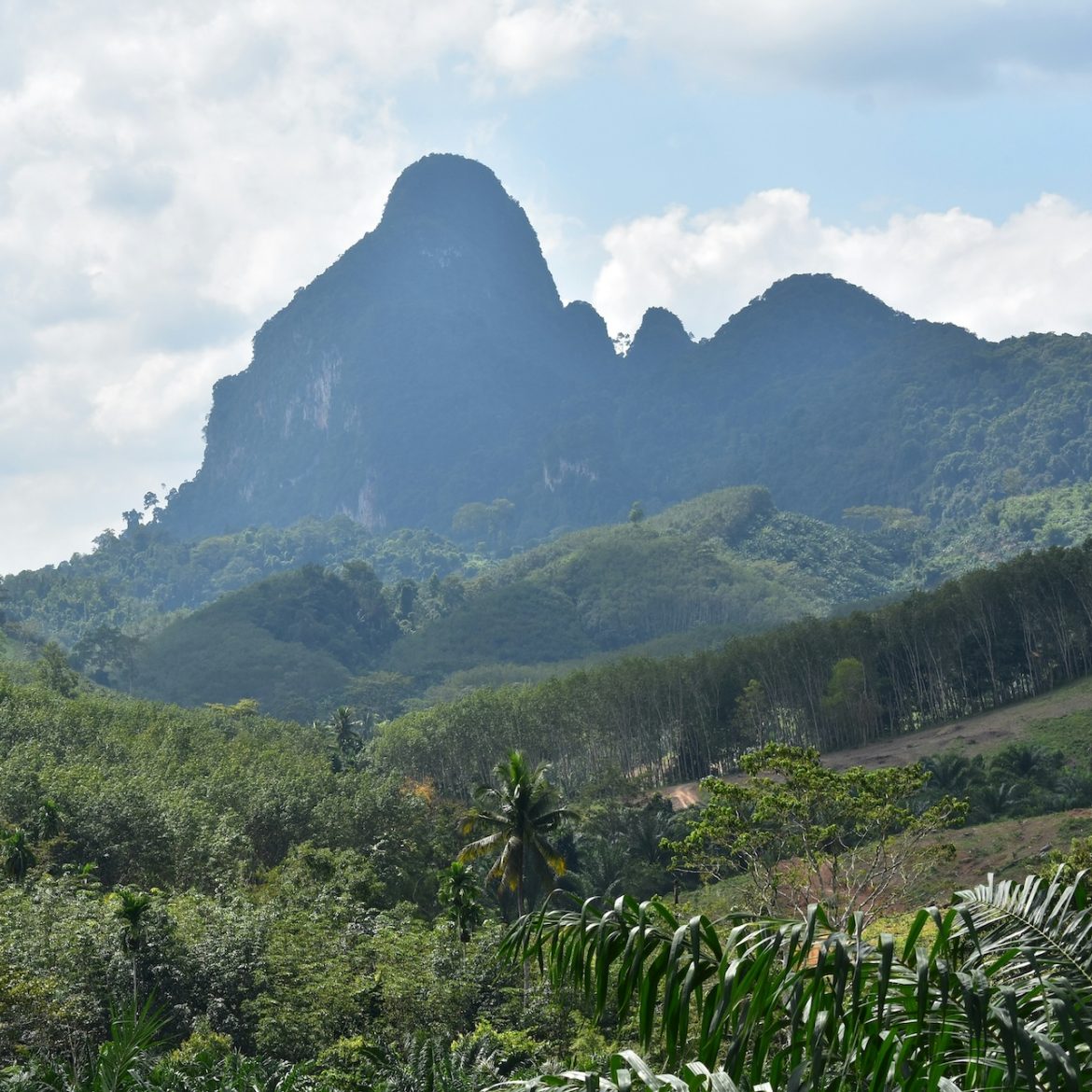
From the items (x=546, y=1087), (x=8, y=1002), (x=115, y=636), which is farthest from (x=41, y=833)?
(x=115, y=636)

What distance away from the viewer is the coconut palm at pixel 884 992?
7.97 m

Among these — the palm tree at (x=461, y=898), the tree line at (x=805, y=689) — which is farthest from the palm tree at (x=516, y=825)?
the tree line at (x=805, y=689)

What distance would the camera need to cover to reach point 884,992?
7.86 meters

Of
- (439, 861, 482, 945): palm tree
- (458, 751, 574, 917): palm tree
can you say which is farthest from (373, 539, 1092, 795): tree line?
(458, 751, 574, 917): palm tree

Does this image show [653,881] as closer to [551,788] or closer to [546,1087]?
[551,788]

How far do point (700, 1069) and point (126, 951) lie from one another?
2701 cm

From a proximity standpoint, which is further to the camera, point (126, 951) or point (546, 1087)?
point (126, 951)

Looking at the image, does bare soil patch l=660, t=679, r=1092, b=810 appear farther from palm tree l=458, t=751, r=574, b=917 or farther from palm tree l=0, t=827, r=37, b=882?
palm tree l=0, t=827, r=37, b=882

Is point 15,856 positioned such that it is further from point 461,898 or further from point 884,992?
point 884,992

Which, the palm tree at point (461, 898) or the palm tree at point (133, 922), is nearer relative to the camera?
the palm tree at point (133, 922)

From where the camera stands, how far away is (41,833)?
4559 cm

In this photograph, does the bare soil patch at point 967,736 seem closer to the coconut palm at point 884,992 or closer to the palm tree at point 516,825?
the palm tree at point 516,825

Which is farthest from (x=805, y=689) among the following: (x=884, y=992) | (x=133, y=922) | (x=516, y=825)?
(x=884, y=992)

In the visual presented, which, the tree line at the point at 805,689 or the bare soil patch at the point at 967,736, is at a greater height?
the tree line at the point at 805,689
